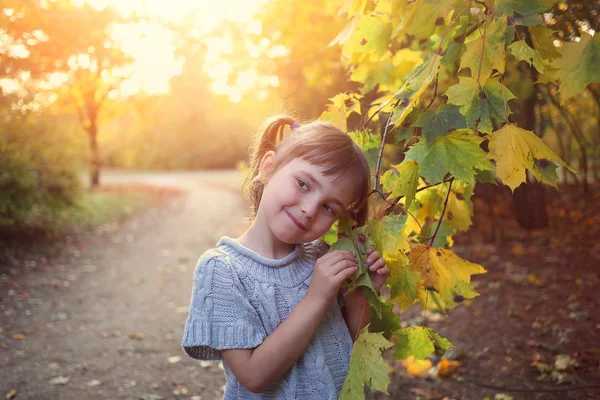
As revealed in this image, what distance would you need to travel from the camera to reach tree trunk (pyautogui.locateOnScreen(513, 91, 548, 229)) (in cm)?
518

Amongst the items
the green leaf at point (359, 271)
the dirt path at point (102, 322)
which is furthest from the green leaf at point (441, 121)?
the dirt path at point (102, 322)

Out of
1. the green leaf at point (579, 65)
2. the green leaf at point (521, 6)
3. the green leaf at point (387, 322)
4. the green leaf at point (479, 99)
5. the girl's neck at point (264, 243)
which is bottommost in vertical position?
the green leaf at point (387, 322)

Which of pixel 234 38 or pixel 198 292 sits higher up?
pixel 234 38

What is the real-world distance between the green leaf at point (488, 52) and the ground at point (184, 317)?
75.8 inches

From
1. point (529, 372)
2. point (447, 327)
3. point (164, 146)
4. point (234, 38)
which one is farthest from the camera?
point (164, 146)

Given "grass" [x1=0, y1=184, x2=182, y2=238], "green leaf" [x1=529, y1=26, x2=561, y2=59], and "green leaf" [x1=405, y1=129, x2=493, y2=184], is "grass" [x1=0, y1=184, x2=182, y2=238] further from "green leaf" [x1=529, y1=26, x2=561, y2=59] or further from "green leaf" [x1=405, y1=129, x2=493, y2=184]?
"green leaf" [x1=529, y1=26, x2=561, y2=59]

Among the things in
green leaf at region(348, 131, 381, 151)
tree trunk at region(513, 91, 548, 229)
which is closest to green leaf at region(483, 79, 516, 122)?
green leaf at region(348, 131, 381, 151)

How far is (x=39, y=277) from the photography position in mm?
5281

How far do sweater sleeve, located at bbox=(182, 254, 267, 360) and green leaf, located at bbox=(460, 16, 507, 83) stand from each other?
908 millimetres

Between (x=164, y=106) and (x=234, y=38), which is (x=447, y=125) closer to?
(x=234, y=38)

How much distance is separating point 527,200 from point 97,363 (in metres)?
4.82

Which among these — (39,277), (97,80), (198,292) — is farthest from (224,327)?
(97,80)

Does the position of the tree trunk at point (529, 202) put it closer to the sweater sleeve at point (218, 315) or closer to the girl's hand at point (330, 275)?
the girl's hand at point (330, 275)

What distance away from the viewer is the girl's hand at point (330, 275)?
1.37m
